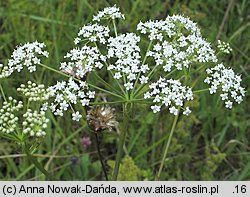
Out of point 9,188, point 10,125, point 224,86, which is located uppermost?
point 224,86

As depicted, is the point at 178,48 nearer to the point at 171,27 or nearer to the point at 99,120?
the point at 171,27

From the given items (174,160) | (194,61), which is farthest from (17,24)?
(194,61)

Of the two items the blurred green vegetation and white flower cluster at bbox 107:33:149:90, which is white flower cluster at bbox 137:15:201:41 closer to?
white flower cluster at bbox 107:33:149:90

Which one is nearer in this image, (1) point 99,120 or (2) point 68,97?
(2) point 68,97

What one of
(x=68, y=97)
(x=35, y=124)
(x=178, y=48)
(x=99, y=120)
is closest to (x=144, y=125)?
(x=99, y=120)

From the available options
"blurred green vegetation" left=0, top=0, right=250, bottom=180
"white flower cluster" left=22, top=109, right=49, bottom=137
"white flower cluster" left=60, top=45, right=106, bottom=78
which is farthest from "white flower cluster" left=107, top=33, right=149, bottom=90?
"blurred green vegetation" left=0, top=0, right=250, bottom=180

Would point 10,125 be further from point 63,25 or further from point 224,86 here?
point 63,25
